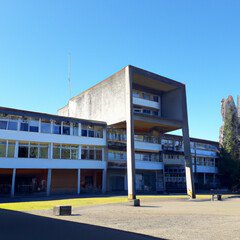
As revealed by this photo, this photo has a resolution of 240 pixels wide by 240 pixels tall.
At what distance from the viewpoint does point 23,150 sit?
3438cm

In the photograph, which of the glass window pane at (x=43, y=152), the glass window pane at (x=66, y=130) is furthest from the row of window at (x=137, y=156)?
the glass window pane at (x=43, y=152)

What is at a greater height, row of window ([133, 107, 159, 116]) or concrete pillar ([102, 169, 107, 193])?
row of window ([133, 107, 159, 116])

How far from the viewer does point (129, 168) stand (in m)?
34.2

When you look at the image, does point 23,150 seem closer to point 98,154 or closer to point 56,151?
point 56,151

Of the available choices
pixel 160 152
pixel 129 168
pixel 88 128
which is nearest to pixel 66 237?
pixel 129 168

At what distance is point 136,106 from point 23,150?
1723cm

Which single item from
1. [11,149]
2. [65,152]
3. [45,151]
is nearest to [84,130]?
[65,152]

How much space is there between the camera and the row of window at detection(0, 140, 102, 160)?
33312mm

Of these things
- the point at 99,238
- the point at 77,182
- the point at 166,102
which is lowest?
the point at 99,238

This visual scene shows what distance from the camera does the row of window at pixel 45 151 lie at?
33.3 m

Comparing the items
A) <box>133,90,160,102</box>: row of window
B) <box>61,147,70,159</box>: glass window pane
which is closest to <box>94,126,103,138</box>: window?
<box>61,147,70,159</box>: glass window pane

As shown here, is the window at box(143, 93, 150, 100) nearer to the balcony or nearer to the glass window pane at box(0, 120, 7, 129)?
the balcony

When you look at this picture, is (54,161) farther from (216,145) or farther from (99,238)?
(216,145)

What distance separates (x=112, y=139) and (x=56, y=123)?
8980 millimetres
